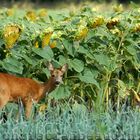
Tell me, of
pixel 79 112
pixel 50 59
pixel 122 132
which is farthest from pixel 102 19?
pixel 122 132

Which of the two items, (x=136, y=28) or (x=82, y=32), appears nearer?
(x=82, y=32)

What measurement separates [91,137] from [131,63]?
2175mm

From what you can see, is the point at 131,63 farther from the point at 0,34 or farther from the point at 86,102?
the point at 0,34

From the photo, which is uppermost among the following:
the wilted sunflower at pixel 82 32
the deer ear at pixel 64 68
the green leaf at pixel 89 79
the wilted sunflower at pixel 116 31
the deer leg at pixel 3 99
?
the wilted sunflower at pixel 116 31

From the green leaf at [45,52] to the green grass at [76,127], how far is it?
1096 millimetres

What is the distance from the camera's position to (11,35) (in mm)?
7355

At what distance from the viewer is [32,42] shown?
7707 mm

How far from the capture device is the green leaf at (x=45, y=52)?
24.7ft

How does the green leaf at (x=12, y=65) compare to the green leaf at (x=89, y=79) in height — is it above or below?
above

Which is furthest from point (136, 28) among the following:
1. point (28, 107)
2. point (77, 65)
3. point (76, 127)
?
point (76, 127)

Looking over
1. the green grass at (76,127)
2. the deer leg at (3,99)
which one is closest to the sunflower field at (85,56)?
the deer leg at (3,99)

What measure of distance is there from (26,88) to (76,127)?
1867 millimetres

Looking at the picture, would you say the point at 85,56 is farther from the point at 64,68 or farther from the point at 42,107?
the point at 42,107

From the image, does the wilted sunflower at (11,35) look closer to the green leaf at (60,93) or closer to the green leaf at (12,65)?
the green leaf at (12,65)
